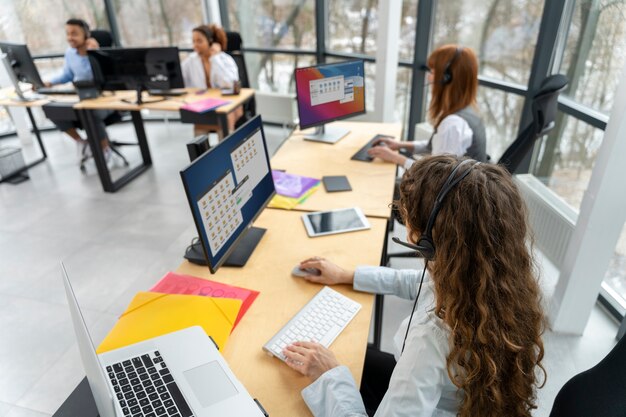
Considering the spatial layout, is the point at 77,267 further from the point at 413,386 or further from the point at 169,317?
the point at 413,386

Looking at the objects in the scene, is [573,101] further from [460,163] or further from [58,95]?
[58,95]

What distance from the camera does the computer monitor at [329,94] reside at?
249 cm

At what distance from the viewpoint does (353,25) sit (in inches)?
177

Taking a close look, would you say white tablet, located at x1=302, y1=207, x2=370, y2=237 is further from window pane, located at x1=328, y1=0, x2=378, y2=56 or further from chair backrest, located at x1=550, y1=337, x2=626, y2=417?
window pane, located at x1=328, y1=0, x2=378, y2=56

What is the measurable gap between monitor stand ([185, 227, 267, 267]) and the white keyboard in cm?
36

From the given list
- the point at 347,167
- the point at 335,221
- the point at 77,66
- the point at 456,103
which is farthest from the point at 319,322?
the point at 77,66

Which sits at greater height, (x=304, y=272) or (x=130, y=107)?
(x=130, y=107)

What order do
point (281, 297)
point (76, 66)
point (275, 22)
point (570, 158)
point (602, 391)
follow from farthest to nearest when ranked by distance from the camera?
point (275, 22)
point (76, 66)
point (570, 158)
point (281, 297)
point (602, 391)

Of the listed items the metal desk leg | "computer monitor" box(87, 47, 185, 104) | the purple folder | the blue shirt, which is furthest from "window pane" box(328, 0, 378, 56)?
the purple folder

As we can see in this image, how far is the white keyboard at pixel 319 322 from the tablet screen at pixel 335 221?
0.40 meters

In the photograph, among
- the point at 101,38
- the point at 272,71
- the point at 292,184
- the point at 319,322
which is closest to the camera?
the point at 319,322

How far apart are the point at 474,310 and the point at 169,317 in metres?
0.89

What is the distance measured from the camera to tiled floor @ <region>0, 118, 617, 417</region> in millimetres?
2041

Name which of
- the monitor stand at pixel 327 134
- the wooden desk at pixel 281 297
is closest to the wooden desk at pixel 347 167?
the monitor stand at pixel 327 134
